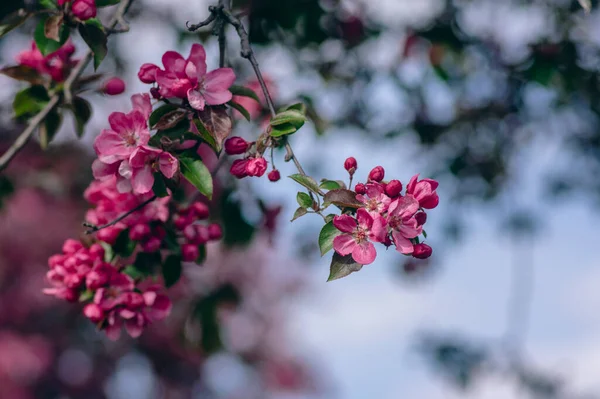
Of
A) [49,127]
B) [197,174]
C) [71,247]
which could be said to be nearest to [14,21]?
[49,127]

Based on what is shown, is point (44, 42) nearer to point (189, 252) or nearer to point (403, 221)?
point (189, 252)

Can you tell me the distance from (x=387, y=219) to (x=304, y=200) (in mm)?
160

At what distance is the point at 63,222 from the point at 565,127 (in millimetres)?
6197

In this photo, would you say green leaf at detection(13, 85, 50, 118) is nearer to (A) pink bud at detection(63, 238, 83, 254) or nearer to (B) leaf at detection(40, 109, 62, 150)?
(B) leaf at detection(40, 109, 62, 150)

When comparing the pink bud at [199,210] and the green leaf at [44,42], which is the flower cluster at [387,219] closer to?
the pink bud at [199,210]

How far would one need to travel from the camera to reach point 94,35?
1.41 meters

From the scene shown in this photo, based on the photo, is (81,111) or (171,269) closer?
(171,269)

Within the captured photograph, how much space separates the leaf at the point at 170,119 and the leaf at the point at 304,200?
0.91 ft

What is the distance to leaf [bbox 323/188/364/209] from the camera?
3.67 ft

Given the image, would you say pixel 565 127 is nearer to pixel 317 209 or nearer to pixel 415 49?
pixel 415 49

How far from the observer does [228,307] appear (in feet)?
8.74

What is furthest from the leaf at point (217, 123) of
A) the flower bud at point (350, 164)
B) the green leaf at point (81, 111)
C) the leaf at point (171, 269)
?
the green leaf at point (81, 111)

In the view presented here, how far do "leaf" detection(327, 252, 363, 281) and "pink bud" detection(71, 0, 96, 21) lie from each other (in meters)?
0.74

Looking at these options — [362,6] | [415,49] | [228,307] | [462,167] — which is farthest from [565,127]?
[228,307]
